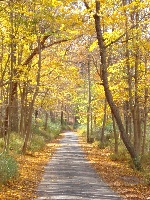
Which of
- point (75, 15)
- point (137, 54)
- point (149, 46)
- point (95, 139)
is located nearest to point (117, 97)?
point (137, 54)

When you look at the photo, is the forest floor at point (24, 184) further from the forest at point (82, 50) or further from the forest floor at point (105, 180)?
the forest at point (82, 50)

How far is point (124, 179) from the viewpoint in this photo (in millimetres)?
13461

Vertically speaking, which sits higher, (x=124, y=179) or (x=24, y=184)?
(x=24, y=184)

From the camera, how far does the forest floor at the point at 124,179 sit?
35.3ft

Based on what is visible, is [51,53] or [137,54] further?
[51,53]

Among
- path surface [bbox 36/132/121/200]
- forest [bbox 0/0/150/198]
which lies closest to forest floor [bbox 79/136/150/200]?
path surface [bbox 36/132/121/200]

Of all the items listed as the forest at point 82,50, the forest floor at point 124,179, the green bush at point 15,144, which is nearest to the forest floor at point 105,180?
the forest floor at point 124,179

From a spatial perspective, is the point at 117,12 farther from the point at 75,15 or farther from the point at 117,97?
the point at 117,97

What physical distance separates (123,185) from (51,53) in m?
13.2

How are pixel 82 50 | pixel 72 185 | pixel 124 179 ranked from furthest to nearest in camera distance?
pixel 82 50 → pixel 124 179 → pixel 72 185

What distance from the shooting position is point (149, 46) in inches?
615

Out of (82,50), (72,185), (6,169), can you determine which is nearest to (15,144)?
(82,50)

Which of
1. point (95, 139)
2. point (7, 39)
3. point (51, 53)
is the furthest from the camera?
point (95, 139)

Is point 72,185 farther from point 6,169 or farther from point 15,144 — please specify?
point 15,144
